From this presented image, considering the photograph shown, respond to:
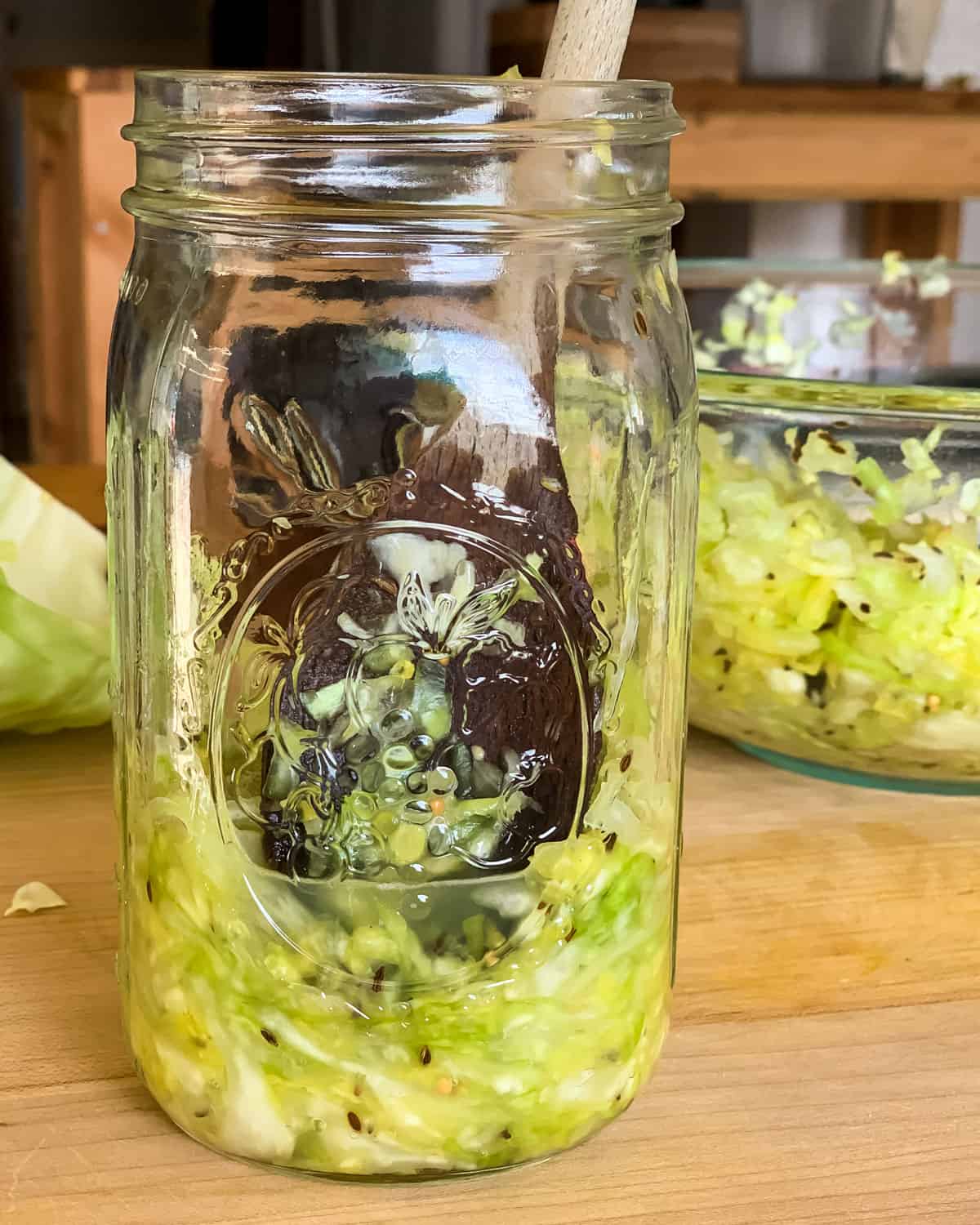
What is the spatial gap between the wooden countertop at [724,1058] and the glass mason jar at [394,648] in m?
0.02

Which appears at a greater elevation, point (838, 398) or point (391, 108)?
point (391, 108)

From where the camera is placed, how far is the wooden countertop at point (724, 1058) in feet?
1.50

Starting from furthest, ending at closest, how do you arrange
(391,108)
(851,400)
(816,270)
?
(816,270) < (851,400) < (391,108)

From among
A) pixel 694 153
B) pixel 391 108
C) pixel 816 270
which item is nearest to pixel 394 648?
pixel 391 108

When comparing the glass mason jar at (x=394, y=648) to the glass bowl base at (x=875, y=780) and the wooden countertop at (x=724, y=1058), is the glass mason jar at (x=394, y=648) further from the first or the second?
the glass bowl base at (x=875, y=780)

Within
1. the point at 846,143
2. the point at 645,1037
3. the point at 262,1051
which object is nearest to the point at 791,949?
the point at 645,1037

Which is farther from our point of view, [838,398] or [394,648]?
[838,398]

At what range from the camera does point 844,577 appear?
2.39ft

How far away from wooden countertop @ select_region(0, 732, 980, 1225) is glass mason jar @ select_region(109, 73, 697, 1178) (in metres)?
0.02

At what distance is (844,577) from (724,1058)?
0.90 ft

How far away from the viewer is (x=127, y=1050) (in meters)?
0.53

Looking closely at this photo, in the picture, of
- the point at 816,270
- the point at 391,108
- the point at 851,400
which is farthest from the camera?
the point at 816,270

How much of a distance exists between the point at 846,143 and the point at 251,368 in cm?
179

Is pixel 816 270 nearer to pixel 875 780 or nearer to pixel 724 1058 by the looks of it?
pixel 875 780
